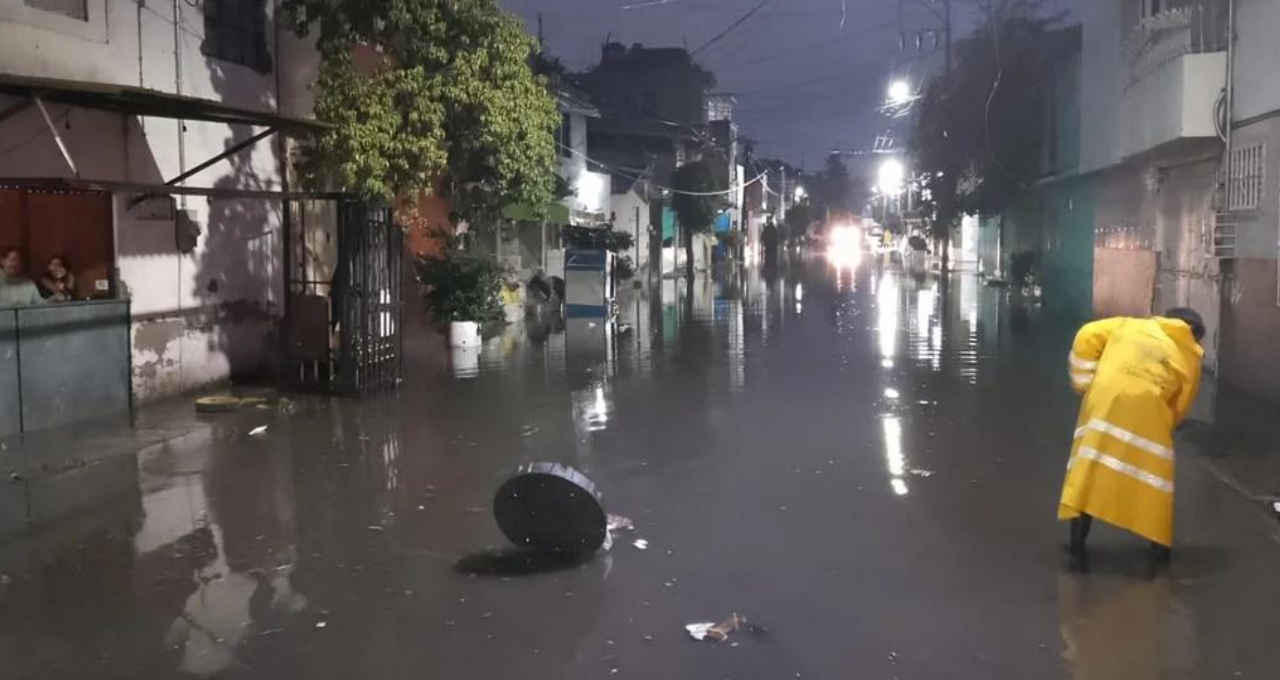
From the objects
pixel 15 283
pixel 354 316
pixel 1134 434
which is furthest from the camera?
pixel 354 316

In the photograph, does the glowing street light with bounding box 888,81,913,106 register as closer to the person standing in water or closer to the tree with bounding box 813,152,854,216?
the person standing in water

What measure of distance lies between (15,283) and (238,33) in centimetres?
485

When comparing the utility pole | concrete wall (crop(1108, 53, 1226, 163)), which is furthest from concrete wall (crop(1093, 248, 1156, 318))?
the utility pole

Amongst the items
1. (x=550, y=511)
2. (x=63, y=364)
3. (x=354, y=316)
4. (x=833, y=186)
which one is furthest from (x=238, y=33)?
(x=833, y=186)

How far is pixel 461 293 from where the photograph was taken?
18.9 metres

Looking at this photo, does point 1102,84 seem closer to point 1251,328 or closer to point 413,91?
point 1251,328

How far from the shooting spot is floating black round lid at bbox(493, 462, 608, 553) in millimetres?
6672

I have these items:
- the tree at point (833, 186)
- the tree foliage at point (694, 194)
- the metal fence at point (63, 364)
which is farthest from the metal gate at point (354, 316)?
the tree at point (833, 186)

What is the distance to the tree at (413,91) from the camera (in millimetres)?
14406

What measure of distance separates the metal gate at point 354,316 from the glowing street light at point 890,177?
75.1 metres

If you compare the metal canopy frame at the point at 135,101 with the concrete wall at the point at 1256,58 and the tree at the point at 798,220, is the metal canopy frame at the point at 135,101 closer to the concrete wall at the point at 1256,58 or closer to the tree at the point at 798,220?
the concrete wall at the point at 1256,58

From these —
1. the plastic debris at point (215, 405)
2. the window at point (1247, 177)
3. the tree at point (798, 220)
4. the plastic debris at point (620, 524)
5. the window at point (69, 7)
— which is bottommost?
the plastic debris at point (620, 524)

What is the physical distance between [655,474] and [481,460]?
1.61m

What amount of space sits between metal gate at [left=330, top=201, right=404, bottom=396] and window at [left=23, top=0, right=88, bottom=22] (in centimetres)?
324
